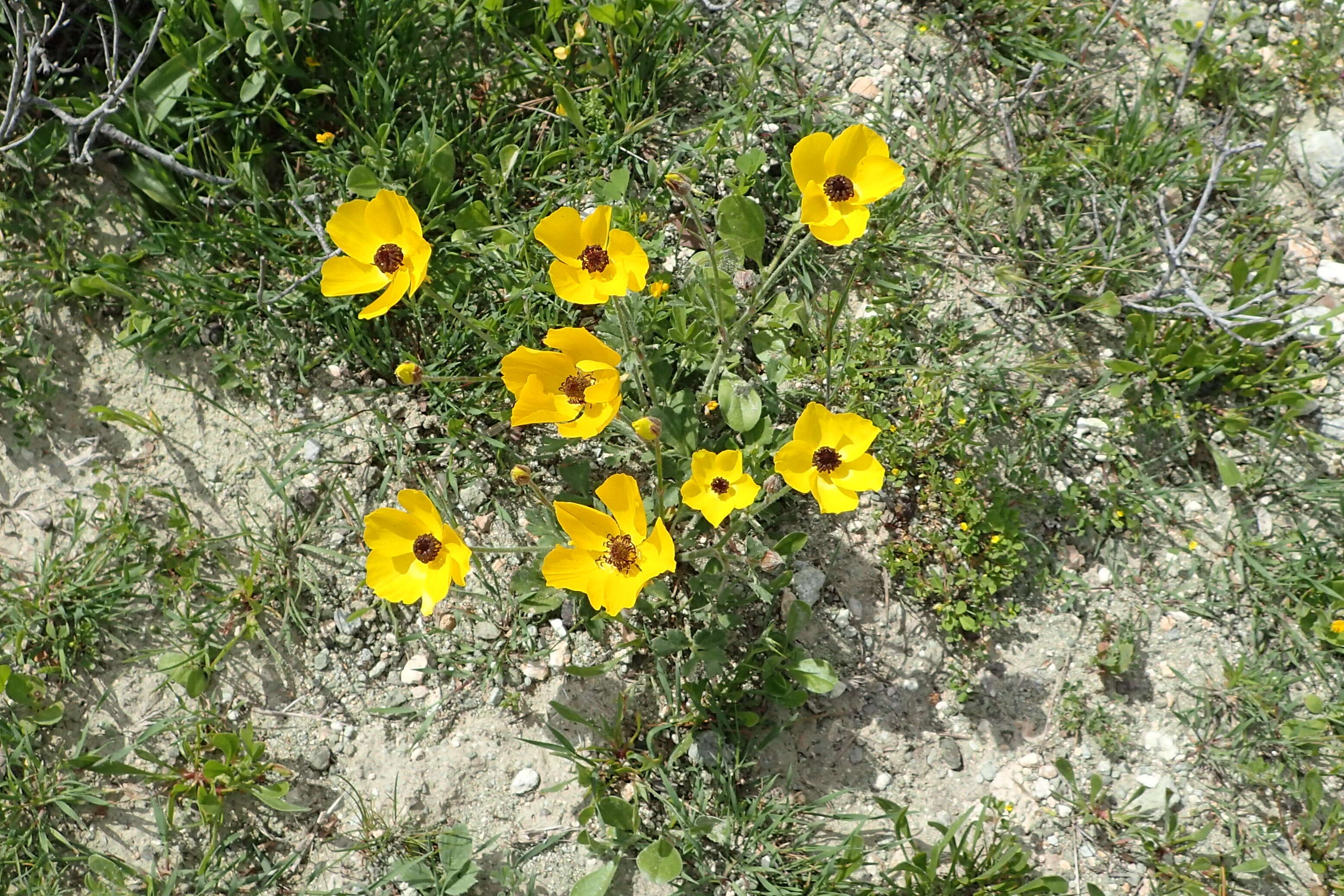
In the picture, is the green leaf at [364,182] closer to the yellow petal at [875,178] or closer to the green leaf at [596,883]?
the yellow petal at [875,178]

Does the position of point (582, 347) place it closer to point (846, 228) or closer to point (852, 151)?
point (846, 228)

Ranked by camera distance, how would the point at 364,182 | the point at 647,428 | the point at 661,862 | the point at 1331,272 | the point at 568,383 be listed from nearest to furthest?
the point at 647,428 < the point at 568,383 < the point at 661,862 < the point at 364,182 < the point at 1331,272

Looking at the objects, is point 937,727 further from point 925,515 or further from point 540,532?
point 540,532

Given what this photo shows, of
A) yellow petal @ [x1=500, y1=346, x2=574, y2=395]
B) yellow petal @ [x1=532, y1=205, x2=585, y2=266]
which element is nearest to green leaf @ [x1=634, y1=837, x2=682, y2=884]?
yellow petal @ [x1=500, y1=346, x2=574, y2=395]

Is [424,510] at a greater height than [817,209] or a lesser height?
lesser

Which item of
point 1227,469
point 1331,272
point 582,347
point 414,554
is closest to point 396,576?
point 414,554

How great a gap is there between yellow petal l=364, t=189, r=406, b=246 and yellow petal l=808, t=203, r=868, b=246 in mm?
1312

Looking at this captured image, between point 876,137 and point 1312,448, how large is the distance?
7.75ft

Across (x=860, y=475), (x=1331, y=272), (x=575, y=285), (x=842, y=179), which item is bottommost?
(x=860, y=475)

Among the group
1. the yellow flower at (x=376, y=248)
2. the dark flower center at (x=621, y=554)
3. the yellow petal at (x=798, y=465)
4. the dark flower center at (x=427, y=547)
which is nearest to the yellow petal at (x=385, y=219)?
the yellow flower at (x=376, y=248)

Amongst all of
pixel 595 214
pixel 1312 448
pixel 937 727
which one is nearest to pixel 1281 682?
pixel 1312 448

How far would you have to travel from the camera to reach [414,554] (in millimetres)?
3014

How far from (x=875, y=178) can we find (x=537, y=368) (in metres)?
1.23

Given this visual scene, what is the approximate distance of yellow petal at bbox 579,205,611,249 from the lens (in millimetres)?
2916
